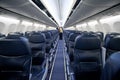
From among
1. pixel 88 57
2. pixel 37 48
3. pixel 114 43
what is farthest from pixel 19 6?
pixel 114 43

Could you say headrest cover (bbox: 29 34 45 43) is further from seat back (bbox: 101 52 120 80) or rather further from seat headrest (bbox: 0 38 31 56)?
seat back (bbox: 101 52 120 80)

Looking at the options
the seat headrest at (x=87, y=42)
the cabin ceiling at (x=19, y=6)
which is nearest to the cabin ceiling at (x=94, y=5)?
the seat headrest at (x=87, y=42)

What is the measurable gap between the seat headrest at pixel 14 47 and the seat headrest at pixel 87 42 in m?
1.21

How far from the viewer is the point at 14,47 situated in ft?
11.5

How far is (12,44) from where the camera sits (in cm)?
348

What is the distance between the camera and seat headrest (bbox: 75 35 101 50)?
13.7ft

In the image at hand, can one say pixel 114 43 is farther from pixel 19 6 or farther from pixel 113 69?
pixel 19 6

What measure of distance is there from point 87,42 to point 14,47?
160cm

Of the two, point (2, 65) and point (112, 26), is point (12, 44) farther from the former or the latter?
point (112, 26)

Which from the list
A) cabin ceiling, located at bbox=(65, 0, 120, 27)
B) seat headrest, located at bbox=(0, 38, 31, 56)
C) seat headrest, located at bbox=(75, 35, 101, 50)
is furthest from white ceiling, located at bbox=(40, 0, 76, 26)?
seat headrest, located at bbox=(0, 38, 31, 56)

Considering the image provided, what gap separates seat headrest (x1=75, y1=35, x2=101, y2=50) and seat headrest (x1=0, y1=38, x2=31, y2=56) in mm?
1211

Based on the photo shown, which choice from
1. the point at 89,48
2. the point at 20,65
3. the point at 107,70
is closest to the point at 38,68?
the point at 89,48

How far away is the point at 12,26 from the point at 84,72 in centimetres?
883

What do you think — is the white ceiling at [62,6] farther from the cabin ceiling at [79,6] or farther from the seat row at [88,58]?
the seat row at [88,58]
